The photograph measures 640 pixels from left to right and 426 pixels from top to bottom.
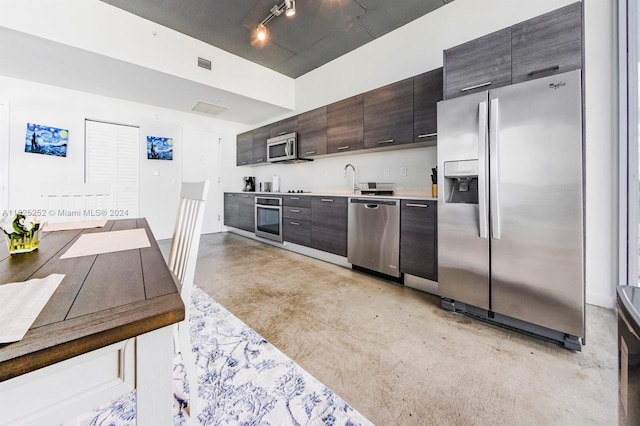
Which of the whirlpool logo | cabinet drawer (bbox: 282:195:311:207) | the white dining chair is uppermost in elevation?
the whirlpool logo

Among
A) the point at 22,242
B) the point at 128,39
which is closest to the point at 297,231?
Result: the point at 22,242

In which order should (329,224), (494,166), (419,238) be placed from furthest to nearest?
(329,224), (419,238), (494,166)

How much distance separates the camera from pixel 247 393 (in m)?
1.31

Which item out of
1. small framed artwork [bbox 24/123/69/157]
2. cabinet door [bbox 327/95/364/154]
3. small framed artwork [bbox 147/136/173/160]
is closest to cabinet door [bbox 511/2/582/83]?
cabinet door [bbox 327/95/364/154]

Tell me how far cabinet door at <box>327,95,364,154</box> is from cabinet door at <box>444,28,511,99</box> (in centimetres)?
127

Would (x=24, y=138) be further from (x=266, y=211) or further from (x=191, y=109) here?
(x=266, y=211)

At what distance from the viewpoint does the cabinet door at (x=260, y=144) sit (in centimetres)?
495

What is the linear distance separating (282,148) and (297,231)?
155cm

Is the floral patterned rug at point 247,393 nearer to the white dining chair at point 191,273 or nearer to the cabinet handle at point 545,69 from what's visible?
the white dining chair at point 191,273

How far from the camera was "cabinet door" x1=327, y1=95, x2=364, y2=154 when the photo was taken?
10.8 feet

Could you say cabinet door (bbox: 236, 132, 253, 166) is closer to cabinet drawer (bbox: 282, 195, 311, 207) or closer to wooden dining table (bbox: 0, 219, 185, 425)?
cabinet drawer (bbox: 282, 195, 311, 207)

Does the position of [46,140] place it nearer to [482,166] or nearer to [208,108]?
[208,108]

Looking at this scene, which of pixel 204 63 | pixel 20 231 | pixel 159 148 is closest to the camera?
pixel 20 231

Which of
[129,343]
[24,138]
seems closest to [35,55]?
[24,138]
